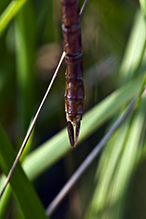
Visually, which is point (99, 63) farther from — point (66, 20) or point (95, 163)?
point (66, 20)

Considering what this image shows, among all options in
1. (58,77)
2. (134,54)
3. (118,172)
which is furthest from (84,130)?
(58,77)

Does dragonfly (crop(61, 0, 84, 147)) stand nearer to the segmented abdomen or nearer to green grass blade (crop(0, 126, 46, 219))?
the segmented abdomen

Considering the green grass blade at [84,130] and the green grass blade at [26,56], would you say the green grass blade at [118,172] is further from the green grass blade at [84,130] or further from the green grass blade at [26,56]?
the green grass blade at [26,56]

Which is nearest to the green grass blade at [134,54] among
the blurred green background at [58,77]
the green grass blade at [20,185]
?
the blurred green background at [58,77]

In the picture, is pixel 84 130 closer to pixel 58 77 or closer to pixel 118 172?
pixel 118 172

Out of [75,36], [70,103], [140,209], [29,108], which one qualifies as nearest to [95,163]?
[140,209]

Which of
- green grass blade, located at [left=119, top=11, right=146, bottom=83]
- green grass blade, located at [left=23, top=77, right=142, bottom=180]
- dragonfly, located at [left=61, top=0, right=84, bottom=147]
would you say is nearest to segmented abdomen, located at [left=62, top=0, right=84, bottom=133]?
dragonfly, located at [left=61, top=0, right=84, bottom=147]

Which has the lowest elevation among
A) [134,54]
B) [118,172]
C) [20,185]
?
[118,172]
